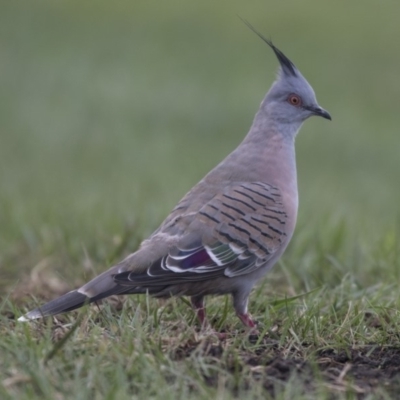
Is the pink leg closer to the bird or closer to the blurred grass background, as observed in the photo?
the bird

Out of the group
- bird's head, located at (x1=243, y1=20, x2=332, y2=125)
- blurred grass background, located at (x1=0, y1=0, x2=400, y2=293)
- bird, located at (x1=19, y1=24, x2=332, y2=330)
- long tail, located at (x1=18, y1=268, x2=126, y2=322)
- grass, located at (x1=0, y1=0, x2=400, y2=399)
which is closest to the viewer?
grass, located at (x1=0, y1=0, x2=400, y2=399)

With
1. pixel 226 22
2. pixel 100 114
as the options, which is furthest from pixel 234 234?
pixel 226 22

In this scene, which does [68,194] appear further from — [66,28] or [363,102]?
[66,28]

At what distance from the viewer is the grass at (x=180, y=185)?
12.8 ft

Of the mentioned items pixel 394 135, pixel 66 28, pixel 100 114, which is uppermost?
pixel 66 28

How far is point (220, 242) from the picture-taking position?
499cm

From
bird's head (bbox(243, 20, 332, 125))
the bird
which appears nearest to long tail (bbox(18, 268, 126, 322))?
the bird

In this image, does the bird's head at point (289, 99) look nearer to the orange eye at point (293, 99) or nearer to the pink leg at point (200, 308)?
the orange eye at point (293, 99)

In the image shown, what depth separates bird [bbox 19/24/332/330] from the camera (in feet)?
15.6

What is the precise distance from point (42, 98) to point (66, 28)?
5534 millimetres

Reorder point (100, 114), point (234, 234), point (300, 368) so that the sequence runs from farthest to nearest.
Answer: point (100, 114) < point (234, 234) < point (300, 368)

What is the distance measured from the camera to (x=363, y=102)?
55.6 ft

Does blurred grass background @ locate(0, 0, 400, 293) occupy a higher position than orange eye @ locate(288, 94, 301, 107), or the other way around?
orange eye @ locate(288, 94, 301, 107)

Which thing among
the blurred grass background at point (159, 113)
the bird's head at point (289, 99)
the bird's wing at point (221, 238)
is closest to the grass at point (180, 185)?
the blurred grass background at point (159, 113)
